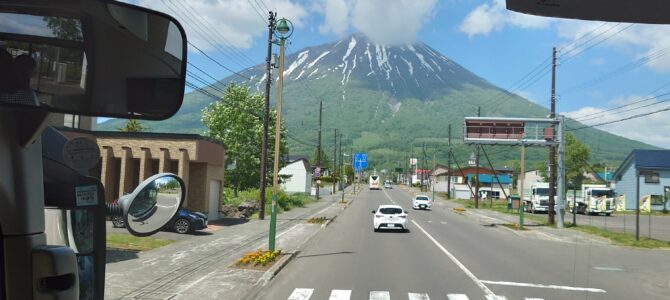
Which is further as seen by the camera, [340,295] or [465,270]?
[465,270]

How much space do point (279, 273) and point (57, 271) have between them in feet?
39.4

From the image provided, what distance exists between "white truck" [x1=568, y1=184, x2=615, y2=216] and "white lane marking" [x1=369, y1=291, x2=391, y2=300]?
44.1 meters

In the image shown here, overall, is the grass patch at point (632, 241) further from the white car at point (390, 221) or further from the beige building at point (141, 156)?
the beige building at point (141, 156)

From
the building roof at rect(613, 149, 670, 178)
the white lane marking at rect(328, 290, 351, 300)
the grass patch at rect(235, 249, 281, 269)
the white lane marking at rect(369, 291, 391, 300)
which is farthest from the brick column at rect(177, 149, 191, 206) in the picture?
the building roof at rect(613, 149, 670, 178)

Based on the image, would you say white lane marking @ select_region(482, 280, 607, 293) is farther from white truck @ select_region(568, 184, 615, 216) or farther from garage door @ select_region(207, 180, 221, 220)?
white truck @ select_region(568, 184, 615, 216)

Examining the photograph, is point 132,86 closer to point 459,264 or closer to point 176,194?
point 176,194

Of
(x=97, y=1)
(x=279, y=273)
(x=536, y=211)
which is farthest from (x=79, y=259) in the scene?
(x=536, y=211)

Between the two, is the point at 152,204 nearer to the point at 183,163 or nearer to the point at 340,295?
the point at 340,295

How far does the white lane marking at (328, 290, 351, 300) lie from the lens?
10.5 metres

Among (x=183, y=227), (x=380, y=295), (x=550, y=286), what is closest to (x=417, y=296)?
(x=380, y=295)

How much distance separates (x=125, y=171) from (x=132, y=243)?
8.49m

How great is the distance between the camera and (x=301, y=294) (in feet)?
36.0

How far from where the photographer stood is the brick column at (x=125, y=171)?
25141 mm

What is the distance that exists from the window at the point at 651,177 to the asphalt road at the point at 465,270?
43096 mm
